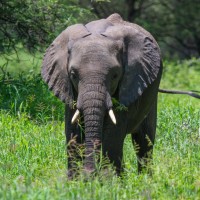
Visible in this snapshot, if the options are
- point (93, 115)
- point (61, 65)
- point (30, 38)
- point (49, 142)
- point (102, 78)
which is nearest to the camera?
point (93, 115)

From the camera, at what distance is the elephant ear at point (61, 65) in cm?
704

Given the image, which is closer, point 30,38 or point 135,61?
point 135,61

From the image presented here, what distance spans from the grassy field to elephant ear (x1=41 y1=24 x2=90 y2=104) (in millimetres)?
684

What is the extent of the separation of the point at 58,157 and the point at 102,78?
71.3 inches

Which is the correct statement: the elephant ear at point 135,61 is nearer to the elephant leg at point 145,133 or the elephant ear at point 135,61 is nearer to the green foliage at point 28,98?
the elephant leg at point 145,133

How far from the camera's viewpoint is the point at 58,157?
27.0 feet

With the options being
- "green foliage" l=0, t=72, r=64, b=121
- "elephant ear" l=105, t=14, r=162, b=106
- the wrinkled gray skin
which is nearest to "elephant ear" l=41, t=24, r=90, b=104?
the wrinkled gray skin

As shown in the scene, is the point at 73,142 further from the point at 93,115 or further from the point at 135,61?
the point at 135,61

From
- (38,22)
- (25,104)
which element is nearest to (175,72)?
(38,22)

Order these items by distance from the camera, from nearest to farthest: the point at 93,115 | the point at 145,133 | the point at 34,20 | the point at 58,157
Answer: the point at 93,115 < the point at 58,157 < the point at 145,133 < the point at 34,20

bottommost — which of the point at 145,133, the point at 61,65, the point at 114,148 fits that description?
the point at 145,133

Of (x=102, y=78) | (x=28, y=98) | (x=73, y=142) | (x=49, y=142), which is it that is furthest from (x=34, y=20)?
(x=102, y=78)

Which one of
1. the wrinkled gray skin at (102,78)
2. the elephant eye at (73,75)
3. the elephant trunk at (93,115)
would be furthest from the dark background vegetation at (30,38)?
the elephant trunk at (93,115)

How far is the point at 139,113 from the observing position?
7609 mm
